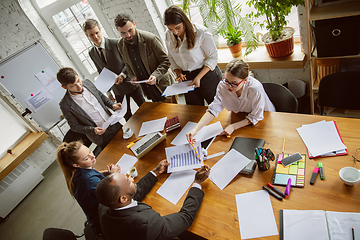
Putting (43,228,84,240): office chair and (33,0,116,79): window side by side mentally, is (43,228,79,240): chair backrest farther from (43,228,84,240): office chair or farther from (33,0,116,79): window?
(33,0,116,79): window

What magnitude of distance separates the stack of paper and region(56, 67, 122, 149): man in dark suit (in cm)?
185

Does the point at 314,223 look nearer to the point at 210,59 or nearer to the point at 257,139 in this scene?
the point at 257,139

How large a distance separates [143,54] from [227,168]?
1.60 metres

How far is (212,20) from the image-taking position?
9.45ft

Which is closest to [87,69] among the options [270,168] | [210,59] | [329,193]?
[210,59]

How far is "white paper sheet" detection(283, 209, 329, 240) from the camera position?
1.07 meters

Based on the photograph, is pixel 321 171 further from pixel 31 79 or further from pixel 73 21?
pixel 73 21

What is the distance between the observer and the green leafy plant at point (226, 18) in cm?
272

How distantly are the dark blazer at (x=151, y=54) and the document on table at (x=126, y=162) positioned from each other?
0.94 meters

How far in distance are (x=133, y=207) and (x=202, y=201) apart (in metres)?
0.44

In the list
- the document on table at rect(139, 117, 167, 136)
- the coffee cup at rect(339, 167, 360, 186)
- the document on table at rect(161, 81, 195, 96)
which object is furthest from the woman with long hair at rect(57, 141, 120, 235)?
the coffee cup at rect(339, 167, 360, 186)

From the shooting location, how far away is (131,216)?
1275 mm

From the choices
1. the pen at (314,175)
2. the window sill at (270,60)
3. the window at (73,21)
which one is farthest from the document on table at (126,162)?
the window at (73,21)

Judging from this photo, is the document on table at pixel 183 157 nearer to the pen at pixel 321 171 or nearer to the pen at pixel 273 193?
the pen at pixel 273 193
